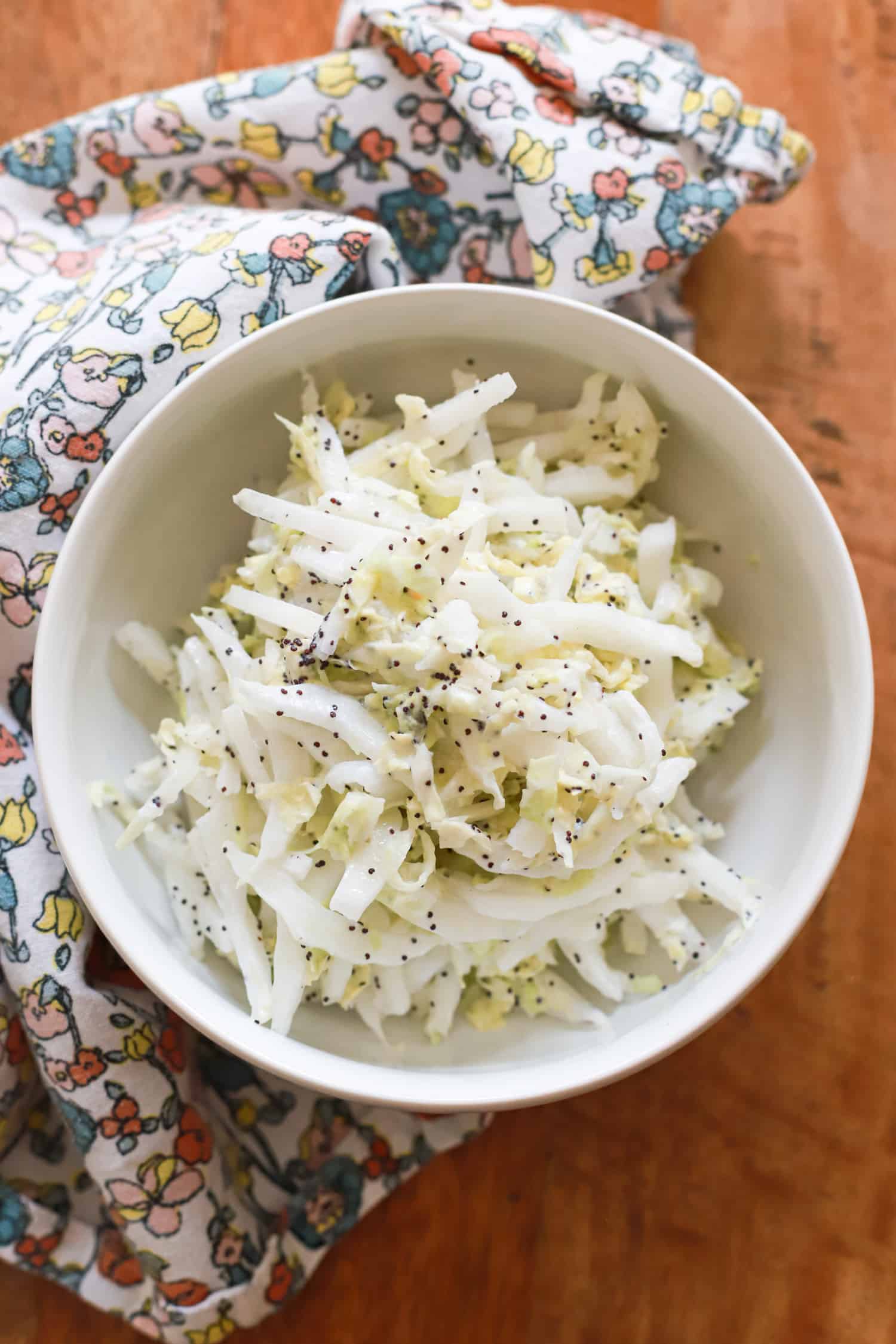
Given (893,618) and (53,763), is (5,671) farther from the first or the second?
(893,618)

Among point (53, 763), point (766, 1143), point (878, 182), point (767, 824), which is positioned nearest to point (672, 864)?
point (767, 824)

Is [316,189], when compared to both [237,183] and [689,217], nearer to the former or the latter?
[237,183]

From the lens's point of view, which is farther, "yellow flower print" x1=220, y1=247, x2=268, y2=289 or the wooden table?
the wooden table

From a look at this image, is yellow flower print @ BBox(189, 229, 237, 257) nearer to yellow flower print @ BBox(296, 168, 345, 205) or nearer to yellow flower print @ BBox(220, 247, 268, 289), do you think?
yellow flower print @ BBox(220, 247, 268, 289)

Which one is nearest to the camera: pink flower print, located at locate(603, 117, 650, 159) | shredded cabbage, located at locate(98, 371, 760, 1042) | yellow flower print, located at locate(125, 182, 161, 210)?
shredded cabbage, located at locate(98, 371, 760, 1042)

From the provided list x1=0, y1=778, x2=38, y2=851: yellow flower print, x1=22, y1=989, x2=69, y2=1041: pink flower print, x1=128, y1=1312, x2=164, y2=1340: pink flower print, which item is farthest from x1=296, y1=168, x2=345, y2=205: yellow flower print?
x1=128, y1=1312, x2=164, y2=1340: pink flower print

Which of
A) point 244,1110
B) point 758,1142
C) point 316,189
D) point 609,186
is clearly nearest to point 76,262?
point 316,189
